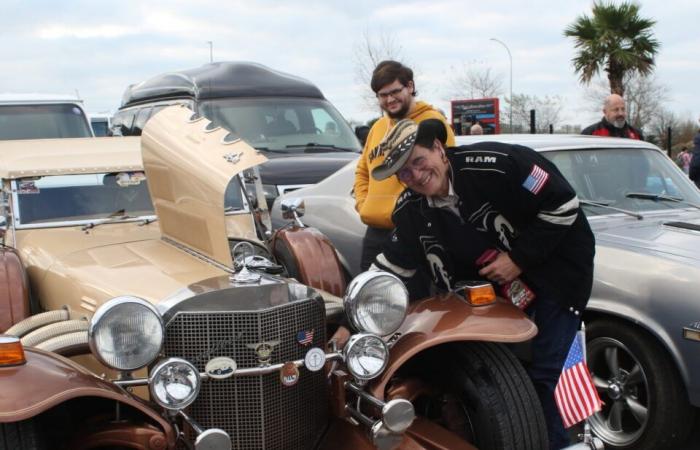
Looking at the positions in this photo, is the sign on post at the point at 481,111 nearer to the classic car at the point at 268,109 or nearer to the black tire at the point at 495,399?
the classic car at the point at 268,109

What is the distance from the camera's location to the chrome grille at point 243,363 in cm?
273

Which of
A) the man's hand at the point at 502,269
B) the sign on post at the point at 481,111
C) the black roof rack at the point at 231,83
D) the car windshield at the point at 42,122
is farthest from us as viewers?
the sign on post at the point at 481,111

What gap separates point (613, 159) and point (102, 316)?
372cm

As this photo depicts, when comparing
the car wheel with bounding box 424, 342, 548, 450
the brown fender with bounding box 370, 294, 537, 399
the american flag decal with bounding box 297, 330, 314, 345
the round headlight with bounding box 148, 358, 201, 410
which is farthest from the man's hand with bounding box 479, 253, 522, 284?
the round headlight with bounding box 148, 358, 201, 410

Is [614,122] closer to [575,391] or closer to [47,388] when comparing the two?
[575,391]

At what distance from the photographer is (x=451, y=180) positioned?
3174mm

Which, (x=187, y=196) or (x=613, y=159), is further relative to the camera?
(x=613, y=159)

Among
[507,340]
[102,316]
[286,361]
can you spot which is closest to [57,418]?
[102,316]

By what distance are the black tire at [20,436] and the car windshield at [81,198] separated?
6.90 ft

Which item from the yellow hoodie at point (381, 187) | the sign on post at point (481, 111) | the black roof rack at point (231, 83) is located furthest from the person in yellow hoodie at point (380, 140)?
the sign on post at point (481, 111)

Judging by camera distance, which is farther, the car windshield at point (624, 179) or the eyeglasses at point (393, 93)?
the car windshield at point (624, 179)

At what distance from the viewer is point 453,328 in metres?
3.05

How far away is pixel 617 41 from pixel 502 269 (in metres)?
17.6

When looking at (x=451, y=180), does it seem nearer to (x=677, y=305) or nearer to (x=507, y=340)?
(x=507, y=340)
